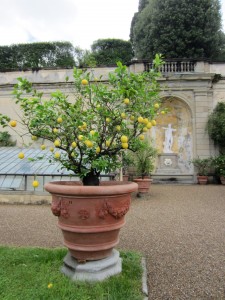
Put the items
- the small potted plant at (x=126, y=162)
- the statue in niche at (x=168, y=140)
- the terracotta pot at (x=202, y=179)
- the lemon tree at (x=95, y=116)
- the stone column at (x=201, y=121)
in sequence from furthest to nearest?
the statue in niche at (x=168, y=140), the stone column at (x=201, y=121), the terracotta pot at (x=202, y=179), the small potted plant at (x=126, y=162), the lemon tree at (x=95, y=116)

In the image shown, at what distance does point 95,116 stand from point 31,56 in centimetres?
1918

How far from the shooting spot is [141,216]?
5.35m

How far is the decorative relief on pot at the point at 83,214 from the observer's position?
2246mm

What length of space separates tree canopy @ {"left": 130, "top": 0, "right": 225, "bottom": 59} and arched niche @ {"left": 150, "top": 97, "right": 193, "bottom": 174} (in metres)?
5.38

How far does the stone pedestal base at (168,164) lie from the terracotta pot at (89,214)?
10.4 m

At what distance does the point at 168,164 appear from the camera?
12797 mm

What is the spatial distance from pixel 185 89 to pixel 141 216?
353 inches

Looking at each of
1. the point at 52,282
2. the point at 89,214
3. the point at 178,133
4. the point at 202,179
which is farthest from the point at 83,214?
the point at 178,133

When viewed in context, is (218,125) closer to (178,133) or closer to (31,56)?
(178,133)

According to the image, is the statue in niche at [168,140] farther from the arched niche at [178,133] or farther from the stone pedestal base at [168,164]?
the stone pedestal base at [168,164]

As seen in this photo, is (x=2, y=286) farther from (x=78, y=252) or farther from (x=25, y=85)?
(x=25, y=85)

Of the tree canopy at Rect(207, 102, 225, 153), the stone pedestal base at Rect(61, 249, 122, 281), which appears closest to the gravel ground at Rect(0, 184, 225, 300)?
the stone pedestal base at Rect(61, 249, 122, 281)

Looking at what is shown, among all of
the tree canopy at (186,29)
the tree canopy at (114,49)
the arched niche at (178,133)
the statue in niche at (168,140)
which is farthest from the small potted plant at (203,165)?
the tree canopy at (114,49)

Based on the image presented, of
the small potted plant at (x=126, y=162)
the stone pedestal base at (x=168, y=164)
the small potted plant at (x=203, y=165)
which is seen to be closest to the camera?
the small potted plant at (x=126, y=162)
